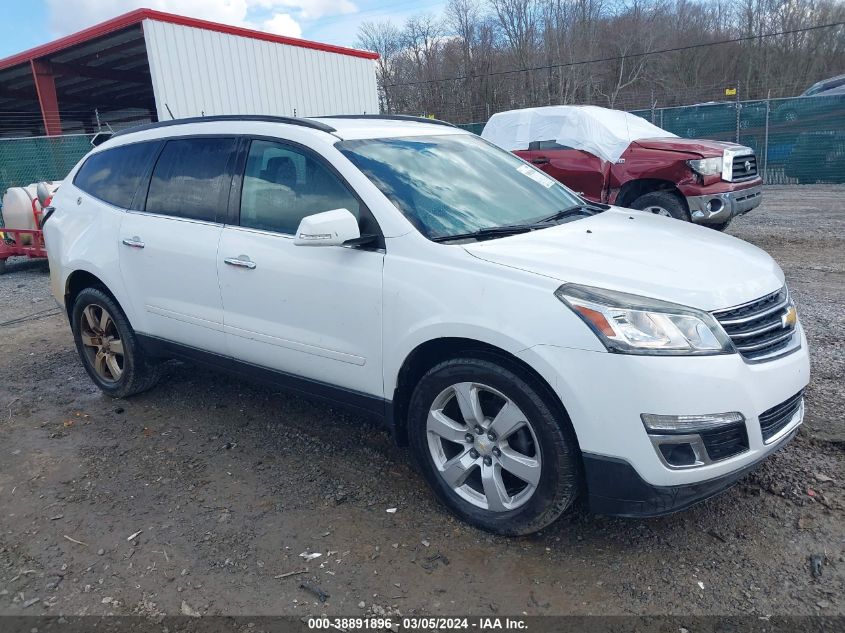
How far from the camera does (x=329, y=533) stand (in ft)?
10.5

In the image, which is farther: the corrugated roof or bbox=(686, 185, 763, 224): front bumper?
the corrugated roof

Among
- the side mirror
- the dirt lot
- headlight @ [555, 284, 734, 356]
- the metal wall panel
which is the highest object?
the metal wall panel

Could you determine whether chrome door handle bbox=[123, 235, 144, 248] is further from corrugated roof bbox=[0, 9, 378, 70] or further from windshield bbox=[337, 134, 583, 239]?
corrugated roof bbox=[0, 9, 378, 70]

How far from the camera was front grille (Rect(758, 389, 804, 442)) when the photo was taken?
2.77 metres

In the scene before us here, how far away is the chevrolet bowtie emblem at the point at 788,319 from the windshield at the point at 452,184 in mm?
1283

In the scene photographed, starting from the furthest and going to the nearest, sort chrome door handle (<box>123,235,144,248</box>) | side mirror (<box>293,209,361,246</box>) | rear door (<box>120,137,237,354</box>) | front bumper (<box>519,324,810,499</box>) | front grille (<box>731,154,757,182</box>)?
front grille (<box>731,154,757,182</box>)
chrome door handle (<box>123,235,144,248</box>)
rear door (<box>120,137,237,354</box>)
side mirror (<box>293,209,361,246</box>)
front bumper (<box>519,324,810,499</box>)

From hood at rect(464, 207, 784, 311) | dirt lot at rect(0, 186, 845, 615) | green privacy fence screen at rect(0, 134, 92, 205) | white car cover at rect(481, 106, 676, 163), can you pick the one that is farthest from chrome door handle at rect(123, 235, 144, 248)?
green privacy fence screen at rect(0, 134, 92, 205)

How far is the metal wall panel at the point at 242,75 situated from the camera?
45.7 ft

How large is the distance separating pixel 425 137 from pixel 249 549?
8.10ft

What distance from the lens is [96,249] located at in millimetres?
4727

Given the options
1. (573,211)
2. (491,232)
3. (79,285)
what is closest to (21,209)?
(79,285)

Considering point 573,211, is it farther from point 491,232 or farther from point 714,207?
point 714,207

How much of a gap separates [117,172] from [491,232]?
2980 millimetres

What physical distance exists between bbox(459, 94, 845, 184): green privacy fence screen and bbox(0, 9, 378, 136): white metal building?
836 centimetres
